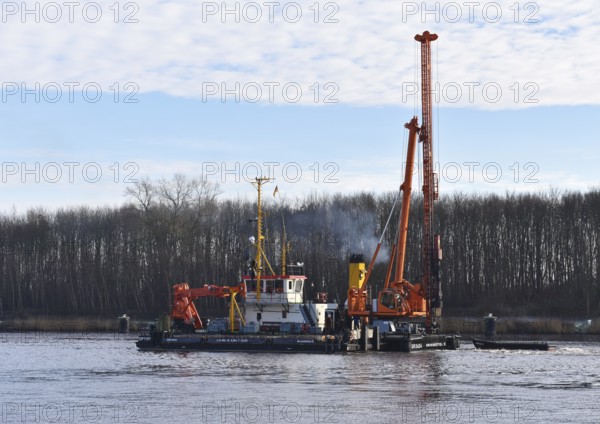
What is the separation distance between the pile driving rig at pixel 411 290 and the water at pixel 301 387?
92.4 inches

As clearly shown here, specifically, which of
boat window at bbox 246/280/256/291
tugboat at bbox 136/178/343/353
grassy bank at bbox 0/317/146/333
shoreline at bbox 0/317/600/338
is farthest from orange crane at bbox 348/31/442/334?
grassy bank at bbox 0/317/146/333

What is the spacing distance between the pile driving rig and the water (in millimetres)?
2346

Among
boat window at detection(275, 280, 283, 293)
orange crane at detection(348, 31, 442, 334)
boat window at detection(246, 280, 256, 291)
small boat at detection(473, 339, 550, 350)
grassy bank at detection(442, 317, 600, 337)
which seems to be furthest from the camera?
grassy bank at detection(442, 317, 600, 337)

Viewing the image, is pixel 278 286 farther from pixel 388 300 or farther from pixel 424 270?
A: pixel 424 270

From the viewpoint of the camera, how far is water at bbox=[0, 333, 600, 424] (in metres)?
39.5

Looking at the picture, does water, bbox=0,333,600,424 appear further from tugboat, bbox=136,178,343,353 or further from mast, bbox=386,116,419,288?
mast, bbox=386,116,419,288

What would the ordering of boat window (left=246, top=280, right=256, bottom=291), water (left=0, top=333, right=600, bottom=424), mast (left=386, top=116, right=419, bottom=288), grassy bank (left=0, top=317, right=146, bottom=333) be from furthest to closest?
grassy bank (left=0, top=317, right=146, bottom=333)
mast (left=386, top=116, right=419, bottom=288)
boat window (left=246, top=280, right=256, bottom=291)
water (left=0, top=333, right=600, bottom=424)

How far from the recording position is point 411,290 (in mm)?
77938

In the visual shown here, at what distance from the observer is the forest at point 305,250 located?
118125mm

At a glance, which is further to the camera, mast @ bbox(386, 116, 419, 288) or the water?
mast @ bbox(386, 116, 419, 288)

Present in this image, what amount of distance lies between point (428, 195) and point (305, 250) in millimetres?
44291

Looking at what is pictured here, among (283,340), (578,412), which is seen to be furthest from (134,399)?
(283,340)

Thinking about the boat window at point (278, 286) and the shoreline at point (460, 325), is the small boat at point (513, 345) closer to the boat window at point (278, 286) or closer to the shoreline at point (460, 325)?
the boat window at point (278, 286)

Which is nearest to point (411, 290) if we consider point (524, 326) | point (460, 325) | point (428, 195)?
point (428, 195)
